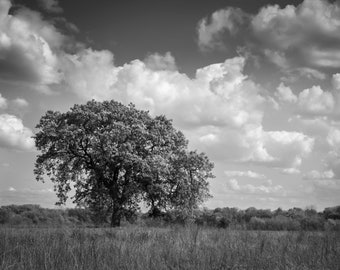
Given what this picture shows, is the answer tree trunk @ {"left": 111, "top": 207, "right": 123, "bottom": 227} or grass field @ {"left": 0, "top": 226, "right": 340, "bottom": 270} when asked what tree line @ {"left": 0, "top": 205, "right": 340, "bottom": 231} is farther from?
grass field @ {"left": 0, "top": 226, "right": 340, "bottom": 270}

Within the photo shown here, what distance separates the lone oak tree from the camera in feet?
115

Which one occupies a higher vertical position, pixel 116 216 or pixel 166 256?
pixel 166 256

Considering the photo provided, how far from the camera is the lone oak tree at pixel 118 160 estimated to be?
115 ft

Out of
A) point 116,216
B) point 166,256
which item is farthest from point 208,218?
point 116,216

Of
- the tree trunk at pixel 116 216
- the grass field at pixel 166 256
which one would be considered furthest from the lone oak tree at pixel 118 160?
the grass field at pixel 166 256

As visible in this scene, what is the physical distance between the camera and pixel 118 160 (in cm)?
3606

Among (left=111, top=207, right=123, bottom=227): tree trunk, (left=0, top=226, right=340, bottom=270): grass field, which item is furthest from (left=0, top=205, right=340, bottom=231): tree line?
(left=0, top=226, right=340, bottom=270): grass field

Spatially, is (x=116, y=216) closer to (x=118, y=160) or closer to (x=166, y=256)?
(x=118, y=160)

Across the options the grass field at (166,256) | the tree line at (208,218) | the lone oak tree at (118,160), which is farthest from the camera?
the lone oak tree at (118,160)

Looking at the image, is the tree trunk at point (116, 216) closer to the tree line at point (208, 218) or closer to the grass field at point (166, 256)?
the tree line at point (208, 218)

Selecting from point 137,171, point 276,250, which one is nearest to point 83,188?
point 137,171

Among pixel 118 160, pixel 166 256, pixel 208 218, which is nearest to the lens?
pixel 166 256

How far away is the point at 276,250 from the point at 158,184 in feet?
87.2

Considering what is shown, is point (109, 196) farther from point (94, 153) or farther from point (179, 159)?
point (179, 159)
